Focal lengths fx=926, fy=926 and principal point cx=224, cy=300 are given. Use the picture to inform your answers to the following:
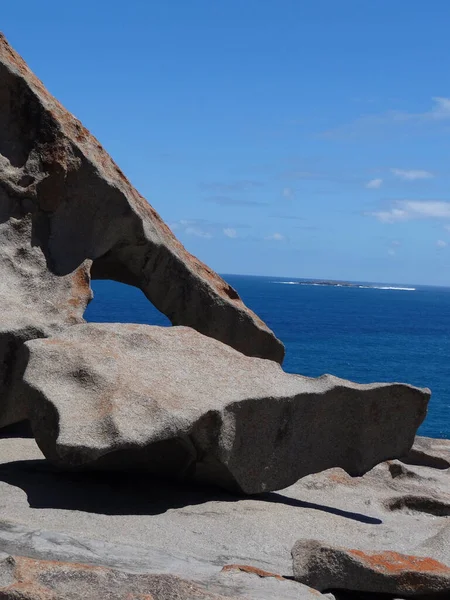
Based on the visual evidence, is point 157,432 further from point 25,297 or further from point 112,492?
point 25,297

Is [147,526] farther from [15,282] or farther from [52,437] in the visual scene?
[15,282]

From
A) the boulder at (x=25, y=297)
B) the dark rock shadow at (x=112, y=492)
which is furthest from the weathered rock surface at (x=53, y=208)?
the dark rock shadow at (x=112, y=492)

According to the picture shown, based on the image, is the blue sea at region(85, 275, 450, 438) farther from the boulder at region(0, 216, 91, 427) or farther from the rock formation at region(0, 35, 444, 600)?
the boulder at region(0, 216, 91, 427)

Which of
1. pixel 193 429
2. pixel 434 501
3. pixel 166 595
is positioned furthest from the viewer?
pixel 434 501

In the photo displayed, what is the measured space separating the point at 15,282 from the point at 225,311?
2.35m

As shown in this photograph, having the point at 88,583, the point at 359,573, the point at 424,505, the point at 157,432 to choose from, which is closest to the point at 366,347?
the point at 424,505

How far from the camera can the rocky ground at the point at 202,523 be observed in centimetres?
505

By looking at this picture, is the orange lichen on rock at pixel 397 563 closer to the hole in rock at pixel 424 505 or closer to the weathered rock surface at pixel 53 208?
the hole in rock at pixel 424 505

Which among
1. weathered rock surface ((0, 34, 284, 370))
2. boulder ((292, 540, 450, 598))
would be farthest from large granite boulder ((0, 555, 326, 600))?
weathered rock surface ((0, 34, 284, 370))

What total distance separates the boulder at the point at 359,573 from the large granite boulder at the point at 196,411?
1.61 m

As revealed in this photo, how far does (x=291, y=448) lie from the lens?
7793 millimetres

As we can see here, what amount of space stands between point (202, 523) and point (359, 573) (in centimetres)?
156

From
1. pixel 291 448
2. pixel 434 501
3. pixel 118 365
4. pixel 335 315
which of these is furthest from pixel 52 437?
pixel 335 315

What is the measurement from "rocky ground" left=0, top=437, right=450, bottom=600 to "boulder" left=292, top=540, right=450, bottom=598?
0.10 meters
